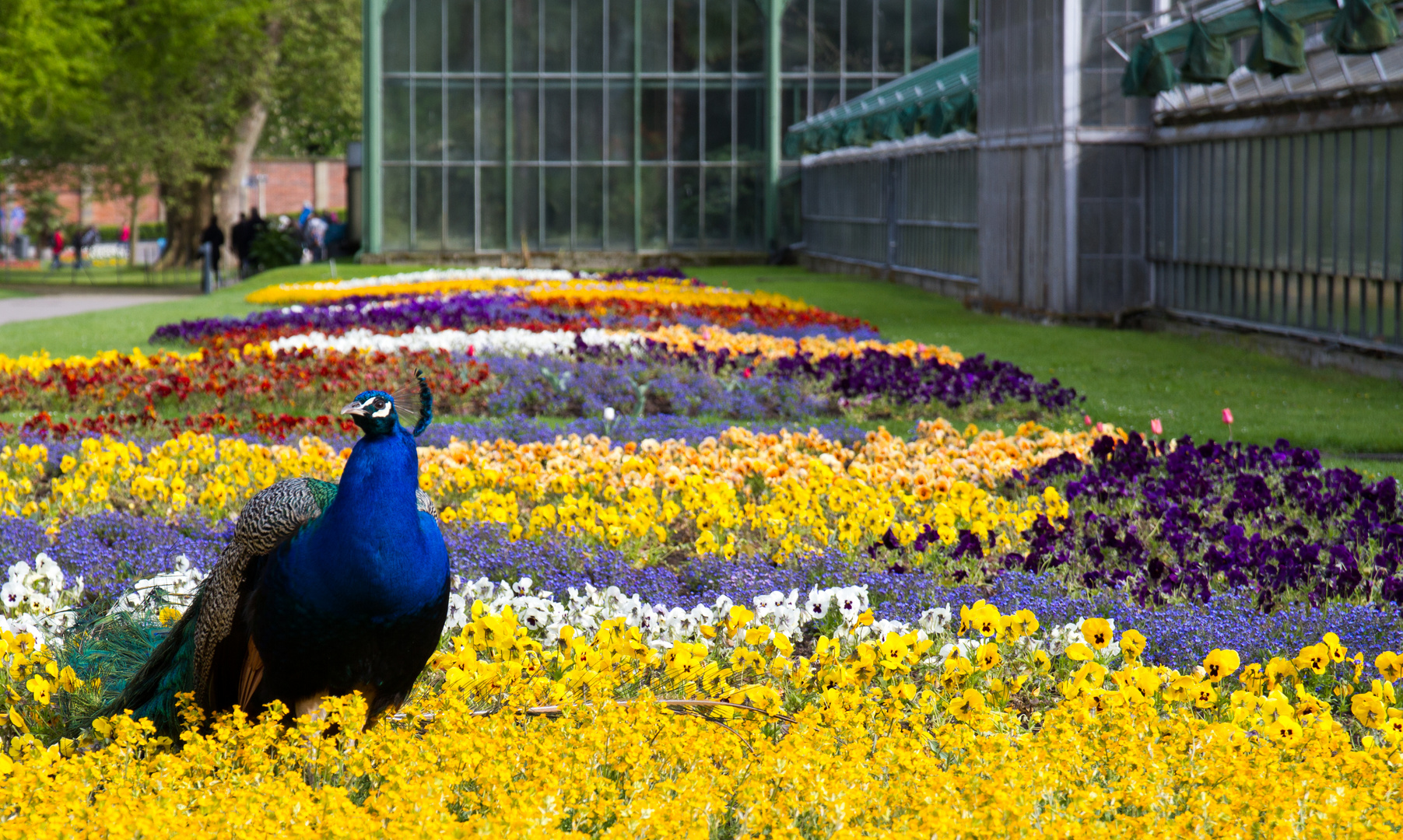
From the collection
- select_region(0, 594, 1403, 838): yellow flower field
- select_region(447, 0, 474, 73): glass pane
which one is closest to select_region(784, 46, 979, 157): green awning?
select_region(447, 0, 474, 73): glass pane

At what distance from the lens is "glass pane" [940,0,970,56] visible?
99.5 feet

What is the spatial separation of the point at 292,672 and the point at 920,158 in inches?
822

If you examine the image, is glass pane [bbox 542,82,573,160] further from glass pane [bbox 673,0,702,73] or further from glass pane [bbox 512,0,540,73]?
glass pane [bbox 673,0,702,73]

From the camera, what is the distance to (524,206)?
1160 inches

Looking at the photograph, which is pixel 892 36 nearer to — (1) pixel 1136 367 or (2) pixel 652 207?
(2) pixel 652 207

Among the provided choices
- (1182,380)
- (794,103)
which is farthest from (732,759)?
(794,103)

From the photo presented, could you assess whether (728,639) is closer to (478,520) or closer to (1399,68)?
(478,520)

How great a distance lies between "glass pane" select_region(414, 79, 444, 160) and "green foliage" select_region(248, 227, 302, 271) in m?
4.75

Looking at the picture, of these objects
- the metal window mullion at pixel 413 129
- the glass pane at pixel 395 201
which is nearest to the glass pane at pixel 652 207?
the metal window mullion at pixel 413 129

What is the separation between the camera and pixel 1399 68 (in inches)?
463

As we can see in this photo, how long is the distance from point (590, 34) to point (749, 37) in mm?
3049

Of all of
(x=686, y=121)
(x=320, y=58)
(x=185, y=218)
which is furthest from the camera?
(x=185, y=218)

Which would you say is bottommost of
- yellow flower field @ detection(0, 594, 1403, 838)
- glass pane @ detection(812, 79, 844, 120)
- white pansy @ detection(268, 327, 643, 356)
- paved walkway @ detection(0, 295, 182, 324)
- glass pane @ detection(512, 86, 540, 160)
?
yellow flower field @ detection(0, 594, 1403, 838)

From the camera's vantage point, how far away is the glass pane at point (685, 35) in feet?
97.7
